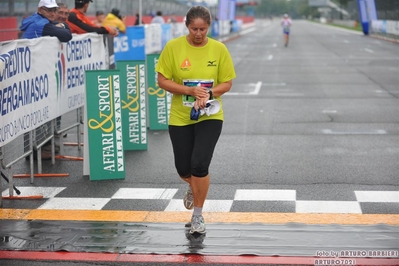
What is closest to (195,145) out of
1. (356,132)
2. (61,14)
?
(61,14)

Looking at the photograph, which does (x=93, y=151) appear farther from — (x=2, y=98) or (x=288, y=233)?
(x=288, y=233)

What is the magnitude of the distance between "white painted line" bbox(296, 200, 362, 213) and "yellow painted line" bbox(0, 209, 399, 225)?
17 centimetres

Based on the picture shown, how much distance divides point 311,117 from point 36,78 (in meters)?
6.36

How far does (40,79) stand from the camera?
8883 millimetres

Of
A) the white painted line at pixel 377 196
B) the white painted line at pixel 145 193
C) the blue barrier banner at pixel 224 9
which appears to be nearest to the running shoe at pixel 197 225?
the white painted line at pixel 145 193

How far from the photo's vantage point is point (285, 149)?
10664 millimetres

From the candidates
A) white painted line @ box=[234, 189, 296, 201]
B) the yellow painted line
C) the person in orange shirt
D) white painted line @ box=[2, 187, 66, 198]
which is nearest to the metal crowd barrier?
white painted line @ box=[2, 187, 66, 198]

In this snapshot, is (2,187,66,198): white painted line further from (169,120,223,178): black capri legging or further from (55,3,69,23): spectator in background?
(55,3,69,23): spectator in background

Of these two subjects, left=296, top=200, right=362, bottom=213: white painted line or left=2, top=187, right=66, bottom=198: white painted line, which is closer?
left=296, top=200, right=362, bottom=213: white painted line

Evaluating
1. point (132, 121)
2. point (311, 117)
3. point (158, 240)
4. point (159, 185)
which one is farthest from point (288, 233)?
point (311, 117)

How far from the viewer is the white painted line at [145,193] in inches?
315

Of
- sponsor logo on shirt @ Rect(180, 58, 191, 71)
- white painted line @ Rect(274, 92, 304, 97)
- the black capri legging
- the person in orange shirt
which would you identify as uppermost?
sponsor logo on shirt @ Rect(180, 58, 191, 71)

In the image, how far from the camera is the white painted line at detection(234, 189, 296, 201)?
7.86m

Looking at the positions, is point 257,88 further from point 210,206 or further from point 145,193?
point 210,206
